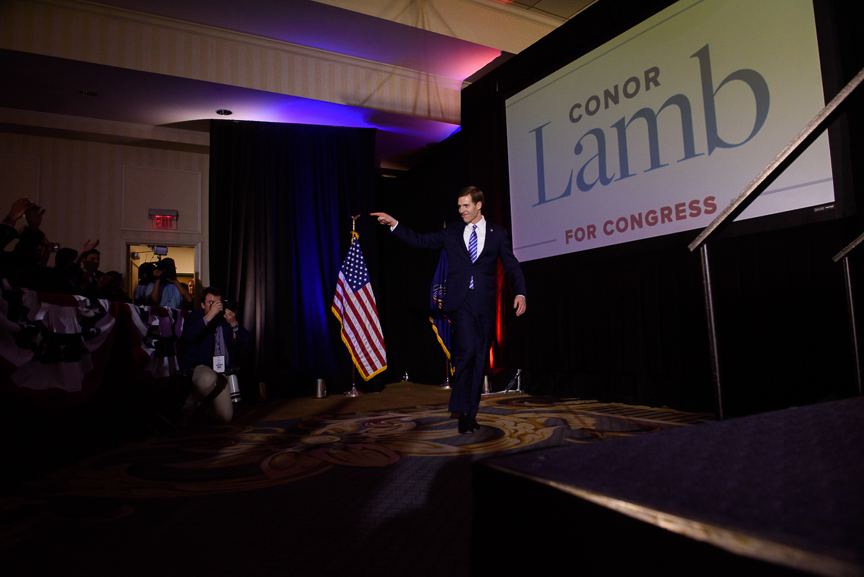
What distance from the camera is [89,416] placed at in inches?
103

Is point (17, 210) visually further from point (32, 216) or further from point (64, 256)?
point (64, 256)

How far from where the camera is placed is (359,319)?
554 centimetres

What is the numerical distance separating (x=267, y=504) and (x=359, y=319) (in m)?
3.85

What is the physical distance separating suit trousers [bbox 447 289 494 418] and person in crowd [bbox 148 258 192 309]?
389 centimetres

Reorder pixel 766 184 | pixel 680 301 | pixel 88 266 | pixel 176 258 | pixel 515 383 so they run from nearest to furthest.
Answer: pixel 766 184, pixel 680 301, pixel 88 266, pixel 515 383, pixel 176 258

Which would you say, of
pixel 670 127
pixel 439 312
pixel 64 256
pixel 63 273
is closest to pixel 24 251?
pixel 63 273

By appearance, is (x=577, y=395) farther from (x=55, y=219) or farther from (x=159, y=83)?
(x=55, y=219)

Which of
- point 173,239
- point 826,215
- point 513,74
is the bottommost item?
point 826,215

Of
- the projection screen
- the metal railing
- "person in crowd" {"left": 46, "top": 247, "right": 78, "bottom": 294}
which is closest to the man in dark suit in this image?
the metal railing

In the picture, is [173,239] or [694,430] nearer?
[694,430]

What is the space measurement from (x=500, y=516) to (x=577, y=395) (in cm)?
400

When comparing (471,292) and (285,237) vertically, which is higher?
(285,237)

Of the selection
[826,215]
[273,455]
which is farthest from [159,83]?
[826,215]

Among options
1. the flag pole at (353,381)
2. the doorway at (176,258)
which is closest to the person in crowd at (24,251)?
the flag pole at (353,381)
